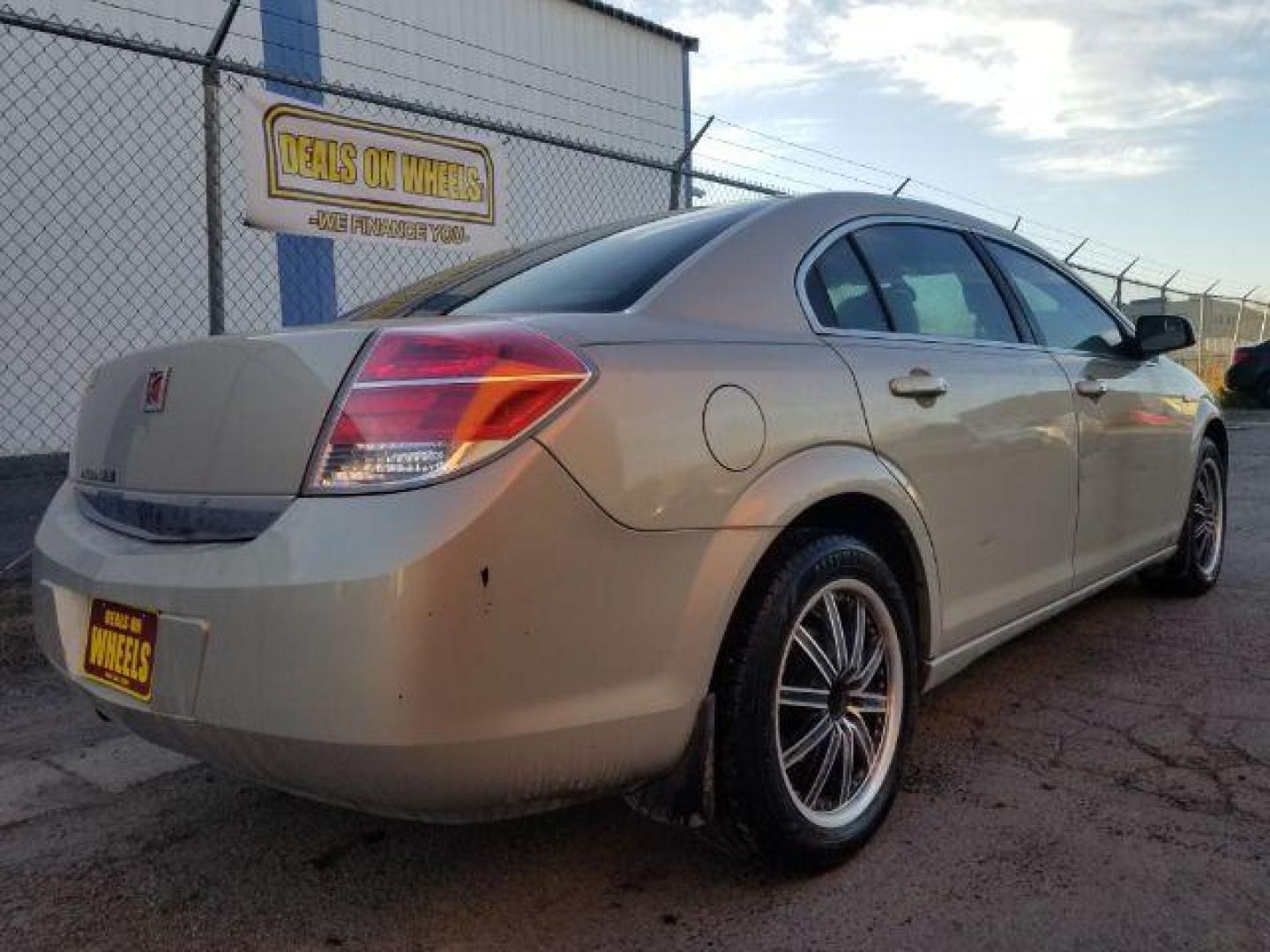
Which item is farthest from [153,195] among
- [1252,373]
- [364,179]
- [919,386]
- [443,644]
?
[1252,373]

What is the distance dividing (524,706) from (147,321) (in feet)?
25.6

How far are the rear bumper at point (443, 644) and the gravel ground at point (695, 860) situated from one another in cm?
44

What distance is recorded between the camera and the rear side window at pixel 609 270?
232 centimetres

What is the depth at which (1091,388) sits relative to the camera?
3.54m

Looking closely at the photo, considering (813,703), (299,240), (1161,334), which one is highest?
(299,240)

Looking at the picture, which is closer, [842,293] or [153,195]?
[842,293]

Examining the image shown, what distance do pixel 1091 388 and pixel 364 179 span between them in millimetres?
3651

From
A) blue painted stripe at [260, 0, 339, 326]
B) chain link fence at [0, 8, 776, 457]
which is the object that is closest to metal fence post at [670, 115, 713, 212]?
chain link fence at [0, 8, 776, 457]

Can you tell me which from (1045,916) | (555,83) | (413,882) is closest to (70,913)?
(413,882)

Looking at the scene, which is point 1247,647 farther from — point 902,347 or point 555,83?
point 555,83

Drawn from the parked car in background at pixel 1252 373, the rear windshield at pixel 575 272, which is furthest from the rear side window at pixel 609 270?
the parked car in background at pixel 1252 373

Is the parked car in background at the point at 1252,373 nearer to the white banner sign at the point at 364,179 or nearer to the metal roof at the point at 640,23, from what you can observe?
the metal roof at the point at 640,23

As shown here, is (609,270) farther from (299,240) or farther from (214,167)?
(299,240)

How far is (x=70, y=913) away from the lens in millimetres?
2258
